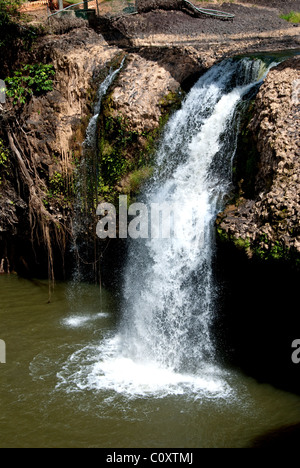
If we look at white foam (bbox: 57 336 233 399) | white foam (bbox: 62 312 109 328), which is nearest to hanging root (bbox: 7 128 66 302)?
white foam (bbox: 62 312 109 328)

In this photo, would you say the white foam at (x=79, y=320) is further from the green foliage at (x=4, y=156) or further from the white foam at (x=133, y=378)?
the green foliage at (x=4, y=156)

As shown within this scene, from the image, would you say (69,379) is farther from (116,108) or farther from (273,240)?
(116,108)

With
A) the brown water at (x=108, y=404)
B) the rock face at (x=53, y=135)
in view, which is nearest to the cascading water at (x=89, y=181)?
the rock face at (x=53, y=135)

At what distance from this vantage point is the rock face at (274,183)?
593 centimetres

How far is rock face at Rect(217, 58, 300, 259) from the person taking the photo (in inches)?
234

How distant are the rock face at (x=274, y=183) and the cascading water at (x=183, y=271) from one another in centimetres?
44

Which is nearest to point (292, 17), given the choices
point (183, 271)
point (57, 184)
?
point (57, 184)

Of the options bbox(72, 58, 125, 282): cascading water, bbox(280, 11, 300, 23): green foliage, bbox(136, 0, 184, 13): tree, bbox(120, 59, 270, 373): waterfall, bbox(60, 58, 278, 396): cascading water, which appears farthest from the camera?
bbox(280, 11, 300, 23): green foliage

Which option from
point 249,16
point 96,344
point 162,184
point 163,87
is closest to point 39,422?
point 96,344

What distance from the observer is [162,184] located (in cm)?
790

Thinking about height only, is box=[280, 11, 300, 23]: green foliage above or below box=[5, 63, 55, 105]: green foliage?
above

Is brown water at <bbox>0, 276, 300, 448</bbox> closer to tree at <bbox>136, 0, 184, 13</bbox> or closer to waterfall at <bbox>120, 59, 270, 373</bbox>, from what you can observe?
waterfall at <bbox>120, 59, 270, 373</bbox>

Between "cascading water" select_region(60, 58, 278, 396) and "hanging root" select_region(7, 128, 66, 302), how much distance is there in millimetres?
1777

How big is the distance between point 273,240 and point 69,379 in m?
3.41
